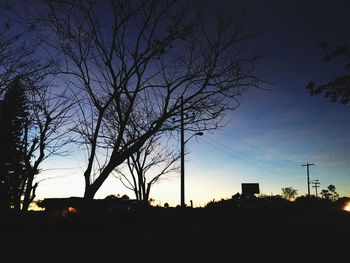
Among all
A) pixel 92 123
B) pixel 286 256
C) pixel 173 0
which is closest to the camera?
pixel 286 256

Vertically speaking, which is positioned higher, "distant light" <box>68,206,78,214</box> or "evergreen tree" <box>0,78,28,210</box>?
"evergreen tree" <box>0,78,28,210</box>

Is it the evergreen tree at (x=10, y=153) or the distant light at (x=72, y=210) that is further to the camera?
the evergreen tree at (x=10, y=153)

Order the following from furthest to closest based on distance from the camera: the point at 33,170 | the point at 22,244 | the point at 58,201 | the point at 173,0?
the point at 33,170 → the point at 58,201 → the point at 173,0 → the point at 22,244

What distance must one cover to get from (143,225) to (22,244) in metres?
7.29

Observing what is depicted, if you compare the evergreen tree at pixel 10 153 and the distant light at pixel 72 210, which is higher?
the evergreen tree at pixel 10 153

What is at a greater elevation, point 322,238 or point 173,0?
point 173,0

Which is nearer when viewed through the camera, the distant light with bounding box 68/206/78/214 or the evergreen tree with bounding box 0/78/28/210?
the distant light with bounding box 68/206/78/214

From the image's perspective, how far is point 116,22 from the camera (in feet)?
45.6

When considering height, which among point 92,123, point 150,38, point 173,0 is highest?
point 173,0

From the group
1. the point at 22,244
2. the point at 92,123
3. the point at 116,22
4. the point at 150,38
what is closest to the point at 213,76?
the point at 150,38

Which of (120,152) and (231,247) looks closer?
(231,247)

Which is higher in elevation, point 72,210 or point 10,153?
point 10,153

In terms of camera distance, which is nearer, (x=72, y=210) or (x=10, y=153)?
(x=72, y=210)

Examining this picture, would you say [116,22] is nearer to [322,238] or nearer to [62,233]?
[62,233]
